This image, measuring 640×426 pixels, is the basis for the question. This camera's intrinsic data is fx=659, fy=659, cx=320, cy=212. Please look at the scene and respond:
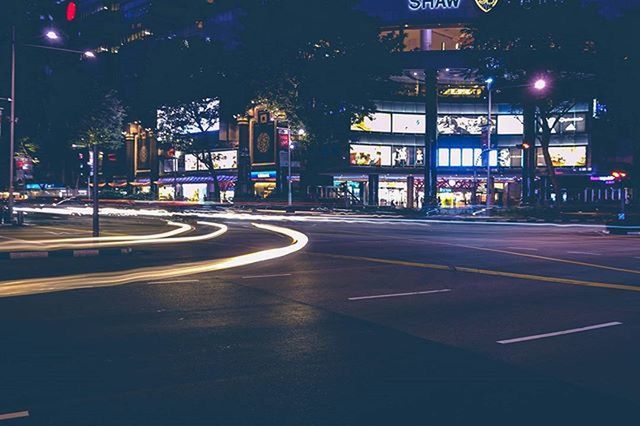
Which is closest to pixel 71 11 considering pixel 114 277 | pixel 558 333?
pixel 114 277

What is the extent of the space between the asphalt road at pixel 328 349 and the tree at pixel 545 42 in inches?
1277

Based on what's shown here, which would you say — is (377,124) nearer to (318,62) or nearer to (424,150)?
(424,150)

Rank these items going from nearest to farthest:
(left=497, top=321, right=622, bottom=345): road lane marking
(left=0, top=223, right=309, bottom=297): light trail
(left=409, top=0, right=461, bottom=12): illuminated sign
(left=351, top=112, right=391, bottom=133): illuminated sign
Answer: (left=497, top=321, right=622, bottom=345): road lane marking < (left=0, top=223, right=309, bottom=297): light trail < (left=409, top=0, right=461, bottom=12): illuminated sign < (left=351, top=112, right=391, bottom=133): illuminated sign

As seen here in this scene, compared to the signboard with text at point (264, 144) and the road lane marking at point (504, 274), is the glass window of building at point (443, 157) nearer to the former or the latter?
the signboard with text at point (264, 144)

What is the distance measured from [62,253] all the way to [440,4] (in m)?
56.8

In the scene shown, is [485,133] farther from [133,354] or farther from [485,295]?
[133,354]

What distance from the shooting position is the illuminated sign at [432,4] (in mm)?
66250

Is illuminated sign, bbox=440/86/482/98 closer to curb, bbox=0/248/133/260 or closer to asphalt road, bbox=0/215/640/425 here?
curb, bbox=0/248/133/260

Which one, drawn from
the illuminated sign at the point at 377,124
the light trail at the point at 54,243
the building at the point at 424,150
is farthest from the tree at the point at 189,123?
the light trail at the point at 54,243

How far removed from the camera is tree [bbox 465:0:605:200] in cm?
4291

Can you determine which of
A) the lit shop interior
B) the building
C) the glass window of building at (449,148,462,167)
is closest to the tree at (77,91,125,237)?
the building

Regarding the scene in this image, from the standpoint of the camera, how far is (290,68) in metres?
54.8

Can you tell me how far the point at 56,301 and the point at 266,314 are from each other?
140 inches

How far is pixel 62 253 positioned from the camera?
58.2 ft
